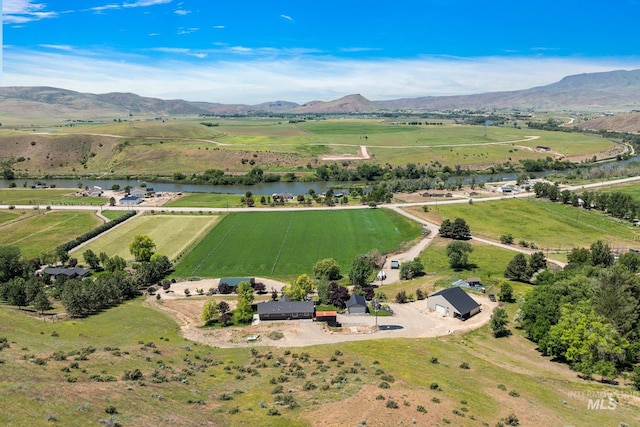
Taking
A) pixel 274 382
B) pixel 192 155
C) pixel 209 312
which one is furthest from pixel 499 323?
pixel 192 155

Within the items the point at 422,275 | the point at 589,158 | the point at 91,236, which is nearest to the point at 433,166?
the point at 589,158

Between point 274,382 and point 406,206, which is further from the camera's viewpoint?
point 406,206

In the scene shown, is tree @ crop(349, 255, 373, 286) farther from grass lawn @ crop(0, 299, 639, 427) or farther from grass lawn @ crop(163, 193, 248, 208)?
grass lawn @ crop(163, 193, 248, 208)

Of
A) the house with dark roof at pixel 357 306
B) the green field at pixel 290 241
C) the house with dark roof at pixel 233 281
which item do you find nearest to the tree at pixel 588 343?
the house with dark roof at pixel 357 306

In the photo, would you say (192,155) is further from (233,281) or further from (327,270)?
(327,270)

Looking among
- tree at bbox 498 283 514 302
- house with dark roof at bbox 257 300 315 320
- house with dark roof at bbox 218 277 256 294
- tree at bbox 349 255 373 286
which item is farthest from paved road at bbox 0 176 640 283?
house with dark roof at bbox 257 300 315 320

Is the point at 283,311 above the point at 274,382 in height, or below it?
below

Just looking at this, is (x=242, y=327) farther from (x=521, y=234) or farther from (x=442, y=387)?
(x=521, y=234)
